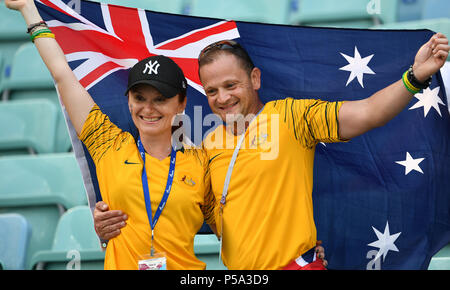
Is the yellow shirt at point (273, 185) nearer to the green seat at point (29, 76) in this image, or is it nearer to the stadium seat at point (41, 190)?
the stadium seat at point (41, 190)

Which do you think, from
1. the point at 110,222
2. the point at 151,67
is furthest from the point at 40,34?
the point at 110,222

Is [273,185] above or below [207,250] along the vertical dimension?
below

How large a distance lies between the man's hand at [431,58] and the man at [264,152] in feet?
0.08

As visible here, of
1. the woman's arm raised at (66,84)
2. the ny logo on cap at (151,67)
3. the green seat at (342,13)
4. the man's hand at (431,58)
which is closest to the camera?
the man's hand at (431,58)

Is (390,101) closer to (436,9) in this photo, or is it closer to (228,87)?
(228,87)

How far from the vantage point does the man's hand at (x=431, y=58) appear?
7.07ft

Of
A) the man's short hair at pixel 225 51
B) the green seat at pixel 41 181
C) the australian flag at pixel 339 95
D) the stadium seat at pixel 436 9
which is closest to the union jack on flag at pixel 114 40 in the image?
the australian flag at pixel 339 95

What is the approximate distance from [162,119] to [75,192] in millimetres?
1950

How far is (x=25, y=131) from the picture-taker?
189 inches

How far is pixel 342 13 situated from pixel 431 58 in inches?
124

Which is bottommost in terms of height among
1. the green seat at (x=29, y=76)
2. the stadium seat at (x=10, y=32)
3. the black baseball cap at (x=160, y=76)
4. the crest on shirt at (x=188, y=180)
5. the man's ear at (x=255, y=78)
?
the crest on shirt at (x=188, y=180)

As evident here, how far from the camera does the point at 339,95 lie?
10.00 feet

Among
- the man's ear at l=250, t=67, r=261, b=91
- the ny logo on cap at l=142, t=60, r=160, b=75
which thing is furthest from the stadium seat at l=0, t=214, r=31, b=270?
the man's ear at l=250, t=67, r=261, b=91
